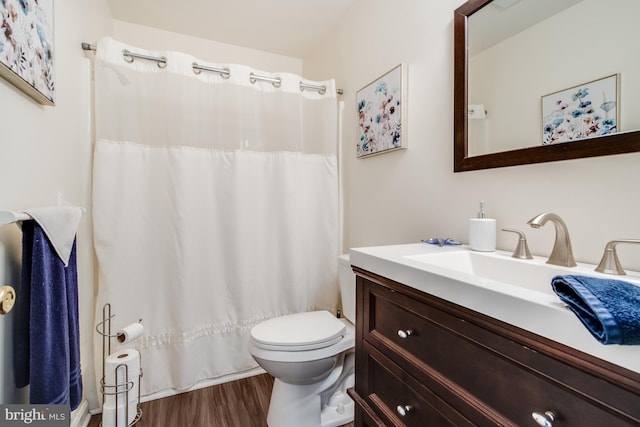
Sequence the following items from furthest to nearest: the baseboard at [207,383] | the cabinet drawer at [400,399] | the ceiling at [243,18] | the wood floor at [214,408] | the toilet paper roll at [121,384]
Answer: the ceiling at [243,18] < the baseboard at [207,383] < the wood floor at [214,408] < the toilet paper roll at [121,384] < the cabinet drawer at [400,399]

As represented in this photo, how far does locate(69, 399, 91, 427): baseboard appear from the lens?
1285 mm

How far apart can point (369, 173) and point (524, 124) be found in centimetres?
88

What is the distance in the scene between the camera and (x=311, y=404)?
1418mm

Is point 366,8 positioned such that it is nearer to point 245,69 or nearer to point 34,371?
point 245,69

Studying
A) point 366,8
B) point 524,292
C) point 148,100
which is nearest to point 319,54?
point 366,8

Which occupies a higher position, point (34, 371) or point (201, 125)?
point (201, 125)

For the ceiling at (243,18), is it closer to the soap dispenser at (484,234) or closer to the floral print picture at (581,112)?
the floral print picture at (581,112)

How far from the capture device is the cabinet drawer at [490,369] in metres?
0.46

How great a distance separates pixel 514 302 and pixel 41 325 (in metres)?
1.15

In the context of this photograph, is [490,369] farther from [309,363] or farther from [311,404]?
[311,404]

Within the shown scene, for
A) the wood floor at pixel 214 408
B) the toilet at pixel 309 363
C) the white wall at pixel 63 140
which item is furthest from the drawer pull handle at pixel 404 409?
the white wall at pixel 63 140

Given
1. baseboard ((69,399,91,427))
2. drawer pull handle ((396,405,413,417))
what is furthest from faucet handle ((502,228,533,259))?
baseboard ((69,399,91,427))

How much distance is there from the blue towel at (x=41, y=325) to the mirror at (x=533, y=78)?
4.69ft

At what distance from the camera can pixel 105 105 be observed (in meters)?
1.49
